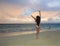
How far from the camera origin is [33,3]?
200 cm

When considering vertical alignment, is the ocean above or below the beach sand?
above

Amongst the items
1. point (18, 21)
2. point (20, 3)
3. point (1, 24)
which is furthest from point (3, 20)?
point (20, 3)

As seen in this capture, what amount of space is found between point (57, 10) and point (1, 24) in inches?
34.1

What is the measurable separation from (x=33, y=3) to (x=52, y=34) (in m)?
0.54

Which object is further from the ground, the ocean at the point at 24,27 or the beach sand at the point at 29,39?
the ocean at the point at 24,27

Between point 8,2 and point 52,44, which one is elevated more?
point 8,2

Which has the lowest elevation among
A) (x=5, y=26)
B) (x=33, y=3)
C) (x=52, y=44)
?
(x=52, y=44)

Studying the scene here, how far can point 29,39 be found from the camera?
6.52ft

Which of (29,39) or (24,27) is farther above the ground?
(24,27)

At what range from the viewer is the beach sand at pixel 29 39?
197 centimetres

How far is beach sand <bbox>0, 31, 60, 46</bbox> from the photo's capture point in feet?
6.48

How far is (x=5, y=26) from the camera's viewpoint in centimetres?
198

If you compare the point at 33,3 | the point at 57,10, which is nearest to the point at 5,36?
the point at 33,3

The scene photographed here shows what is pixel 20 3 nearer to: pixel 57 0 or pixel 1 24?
pixel 1 24
